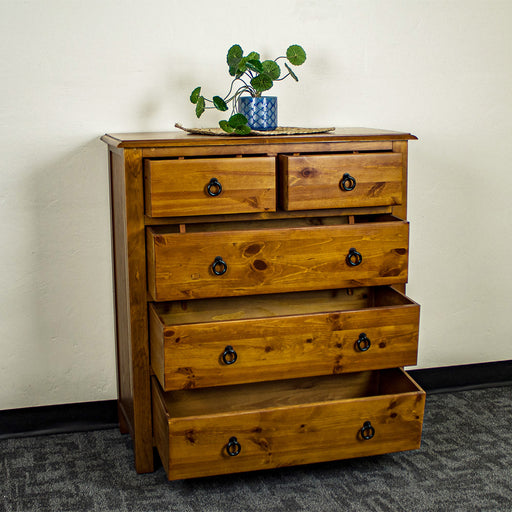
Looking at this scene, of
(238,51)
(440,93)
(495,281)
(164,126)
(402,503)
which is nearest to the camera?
(402,503)

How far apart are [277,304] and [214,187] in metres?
0.40

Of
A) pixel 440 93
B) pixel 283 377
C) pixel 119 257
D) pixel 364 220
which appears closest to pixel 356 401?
pixel 283 377

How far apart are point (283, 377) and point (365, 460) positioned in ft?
1.26

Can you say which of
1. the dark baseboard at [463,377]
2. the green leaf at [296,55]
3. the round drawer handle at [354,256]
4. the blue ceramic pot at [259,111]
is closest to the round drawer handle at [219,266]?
the round drawer handle at [354,256]

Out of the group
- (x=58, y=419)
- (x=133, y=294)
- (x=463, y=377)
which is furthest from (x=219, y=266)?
(x=463, y=377)

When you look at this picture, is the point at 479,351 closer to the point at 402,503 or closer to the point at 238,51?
the point at 402,503

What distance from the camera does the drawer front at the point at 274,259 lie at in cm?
168

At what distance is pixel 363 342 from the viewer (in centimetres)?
181

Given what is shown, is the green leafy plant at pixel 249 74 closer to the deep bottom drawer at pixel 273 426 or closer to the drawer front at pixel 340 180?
the drawer front at pixel 340 180

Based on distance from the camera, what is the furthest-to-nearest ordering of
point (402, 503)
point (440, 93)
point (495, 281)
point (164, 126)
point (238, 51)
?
point (495, 281)
point (440, 93)
point (164, 126)
point (238, 51)
point (402, 503)

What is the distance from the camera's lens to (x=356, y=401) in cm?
177

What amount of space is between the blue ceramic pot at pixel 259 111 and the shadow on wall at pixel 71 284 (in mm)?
454

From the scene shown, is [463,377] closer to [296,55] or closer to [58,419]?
[296,55]

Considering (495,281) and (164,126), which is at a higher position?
(164,126)
